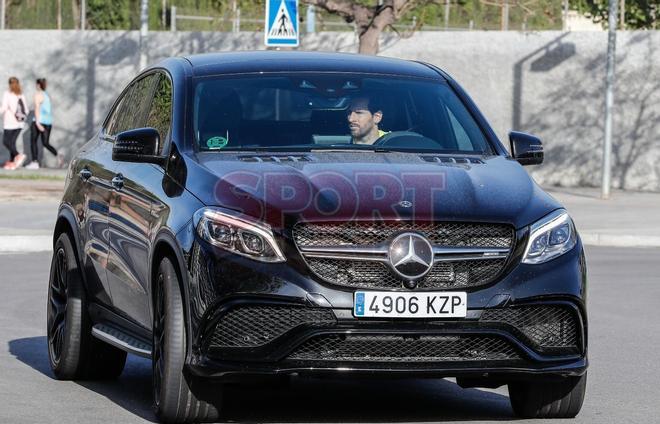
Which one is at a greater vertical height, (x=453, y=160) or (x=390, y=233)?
(x=453, y=160)

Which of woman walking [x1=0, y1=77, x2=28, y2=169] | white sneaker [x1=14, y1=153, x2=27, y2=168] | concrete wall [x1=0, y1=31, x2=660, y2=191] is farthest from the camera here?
white sneaker [x1=14, y1=153, x2=27, y2=168]

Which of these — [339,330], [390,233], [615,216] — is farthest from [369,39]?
→ [339,330]

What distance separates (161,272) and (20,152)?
80.6 feet

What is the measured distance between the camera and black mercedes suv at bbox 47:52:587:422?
6957 millimetres

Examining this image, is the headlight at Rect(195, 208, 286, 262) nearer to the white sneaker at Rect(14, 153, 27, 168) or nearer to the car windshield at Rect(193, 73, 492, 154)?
the car windshield at Rect(193, 73, 492, 154)

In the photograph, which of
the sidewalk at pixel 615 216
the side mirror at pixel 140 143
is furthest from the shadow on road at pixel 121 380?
the sidewalk at pixel 615 216

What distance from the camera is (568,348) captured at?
7297mm

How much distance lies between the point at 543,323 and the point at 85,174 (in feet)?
10.5

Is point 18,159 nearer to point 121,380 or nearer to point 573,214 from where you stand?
point 573,214

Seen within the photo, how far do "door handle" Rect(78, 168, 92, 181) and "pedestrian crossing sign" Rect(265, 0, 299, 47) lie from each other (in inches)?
475

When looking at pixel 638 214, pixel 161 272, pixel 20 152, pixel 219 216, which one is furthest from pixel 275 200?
pixel 20 152

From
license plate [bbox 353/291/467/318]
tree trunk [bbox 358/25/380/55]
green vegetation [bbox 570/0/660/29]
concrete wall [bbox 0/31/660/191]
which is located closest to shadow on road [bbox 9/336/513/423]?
license plate [bbox 353/291/467/318]

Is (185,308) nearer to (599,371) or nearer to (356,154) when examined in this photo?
(356,154)

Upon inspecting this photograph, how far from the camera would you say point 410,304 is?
275 inches
